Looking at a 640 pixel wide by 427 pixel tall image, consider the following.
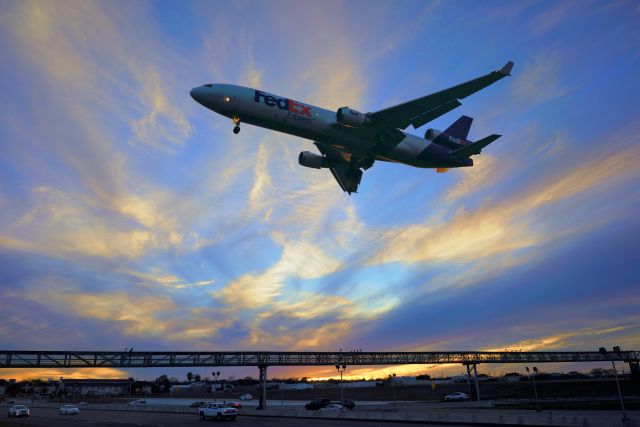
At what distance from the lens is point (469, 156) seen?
173ft

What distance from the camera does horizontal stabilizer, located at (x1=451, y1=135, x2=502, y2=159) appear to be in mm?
46666

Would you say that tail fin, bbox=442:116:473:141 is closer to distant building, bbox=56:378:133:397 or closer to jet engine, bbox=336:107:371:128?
jet engine, bbox=336:107:371:128

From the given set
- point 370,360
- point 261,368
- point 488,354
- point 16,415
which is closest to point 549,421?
point 261,368

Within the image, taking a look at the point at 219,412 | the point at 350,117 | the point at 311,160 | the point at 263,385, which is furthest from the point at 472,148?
the point at 263,385

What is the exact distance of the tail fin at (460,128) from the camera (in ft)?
178

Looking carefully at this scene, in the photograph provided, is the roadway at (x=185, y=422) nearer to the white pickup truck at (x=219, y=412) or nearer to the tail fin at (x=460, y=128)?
the white pickup truck at (x=219, y=412)

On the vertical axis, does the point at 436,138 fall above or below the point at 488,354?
above

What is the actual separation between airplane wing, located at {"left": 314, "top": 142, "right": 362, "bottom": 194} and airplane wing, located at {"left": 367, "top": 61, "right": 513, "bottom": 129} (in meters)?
10.3

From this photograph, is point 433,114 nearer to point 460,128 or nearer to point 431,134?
point 431,134

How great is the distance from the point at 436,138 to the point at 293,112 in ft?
61.0

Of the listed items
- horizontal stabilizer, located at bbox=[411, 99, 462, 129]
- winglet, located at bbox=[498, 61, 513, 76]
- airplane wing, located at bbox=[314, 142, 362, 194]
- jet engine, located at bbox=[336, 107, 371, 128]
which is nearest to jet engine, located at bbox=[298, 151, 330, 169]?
airplane wing, located at bbox=[314, 142, 362, 194]

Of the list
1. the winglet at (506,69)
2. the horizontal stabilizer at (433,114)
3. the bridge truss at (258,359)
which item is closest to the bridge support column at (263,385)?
the bridge truss at (258,359)

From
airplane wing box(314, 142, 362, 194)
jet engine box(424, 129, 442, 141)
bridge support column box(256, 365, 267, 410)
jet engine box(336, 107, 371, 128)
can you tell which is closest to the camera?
jet engine box(336, 107, 371, 128)

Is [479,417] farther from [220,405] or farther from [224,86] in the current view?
[224,86]
